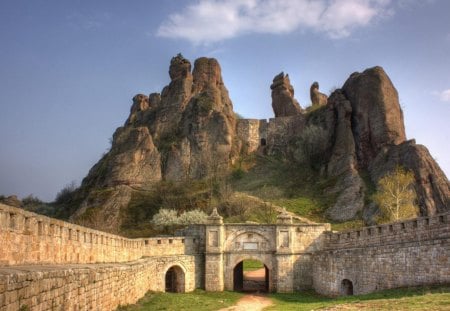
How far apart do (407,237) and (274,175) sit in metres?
38.9

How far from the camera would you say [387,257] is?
24.0 m

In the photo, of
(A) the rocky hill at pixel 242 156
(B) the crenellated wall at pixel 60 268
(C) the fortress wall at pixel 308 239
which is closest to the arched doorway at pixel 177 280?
(B) the crenellated wall at pixel 60 268

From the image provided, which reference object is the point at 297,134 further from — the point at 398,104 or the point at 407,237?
the point at 407,237

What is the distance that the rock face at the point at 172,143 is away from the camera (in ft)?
183

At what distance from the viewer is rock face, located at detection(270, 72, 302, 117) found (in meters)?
73.8

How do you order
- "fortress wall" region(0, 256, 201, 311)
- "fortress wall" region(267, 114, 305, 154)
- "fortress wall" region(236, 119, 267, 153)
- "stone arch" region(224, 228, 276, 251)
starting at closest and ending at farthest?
"fortress wall" region(0, 256, 201, 311) < "stone arch" region(224, 228, 276, 251) < "fortress wall" region(236, 119, 267, 153) < "fortress wall" region(267, 114, 305, 154)

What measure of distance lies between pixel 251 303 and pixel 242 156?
39013 mm

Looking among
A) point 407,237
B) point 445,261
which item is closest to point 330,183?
point 407,237

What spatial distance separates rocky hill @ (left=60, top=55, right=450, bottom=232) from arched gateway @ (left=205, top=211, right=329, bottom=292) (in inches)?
519

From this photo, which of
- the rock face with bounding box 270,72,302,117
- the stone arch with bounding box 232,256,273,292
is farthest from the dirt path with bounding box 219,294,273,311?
the rock face with bounding box 270,72,302,117

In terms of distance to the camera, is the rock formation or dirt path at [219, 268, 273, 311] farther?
the rock formation

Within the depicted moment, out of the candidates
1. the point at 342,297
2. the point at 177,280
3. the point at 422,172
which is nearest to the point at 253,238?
the point at 177,280

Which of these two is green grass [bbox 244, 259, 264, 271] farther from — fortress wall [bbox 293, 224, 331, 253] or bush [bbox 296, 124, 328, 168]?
bush [bbox 296, 124, 328, 168]

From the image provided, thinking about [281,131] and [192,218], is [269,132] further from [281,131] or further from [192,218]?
[192,218]
